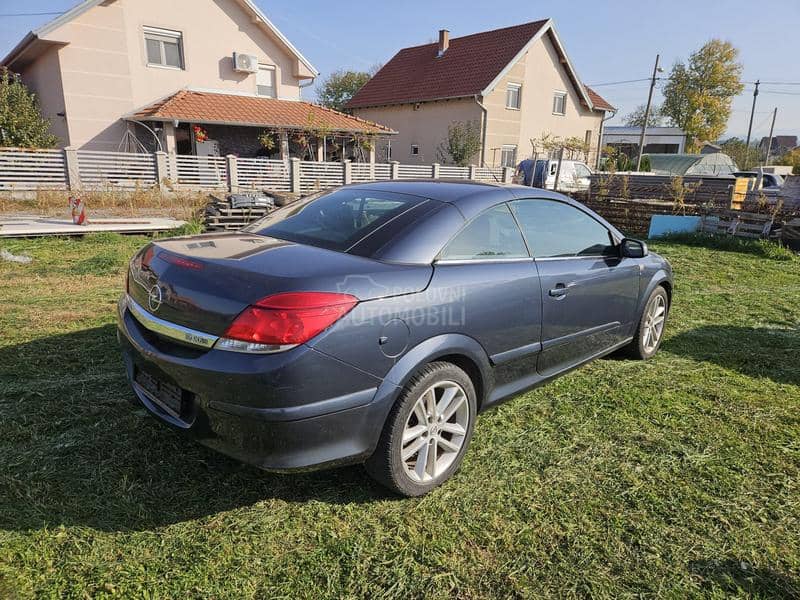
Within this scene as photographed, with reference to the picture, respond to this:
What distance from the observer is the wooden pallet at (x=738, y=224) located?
34.5 ft

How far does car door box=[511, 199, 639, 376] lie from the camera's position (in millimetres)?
3219

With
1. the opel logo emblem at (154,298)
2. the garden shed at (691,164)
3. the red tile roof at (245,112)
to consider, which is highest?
the red tile roof at (245,112)

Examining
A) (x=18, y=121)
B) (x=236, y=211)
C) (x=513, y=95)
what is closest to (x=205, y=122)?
(x=18, y=121)

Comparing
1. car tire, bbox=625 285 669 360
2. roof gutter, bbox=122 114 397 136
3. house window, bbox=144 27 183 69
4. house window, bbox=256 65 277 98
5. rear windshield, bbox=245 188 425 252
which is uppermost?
house window, bbox=144 27 183 69

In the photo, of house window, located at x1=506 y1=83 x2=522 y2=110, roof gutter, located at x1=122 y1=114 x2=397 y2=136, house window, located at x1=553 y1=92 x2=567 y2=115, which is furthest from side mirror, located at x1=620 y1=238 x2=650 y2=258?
house window, located at x1=553 y1=92 x2=567 y2=115

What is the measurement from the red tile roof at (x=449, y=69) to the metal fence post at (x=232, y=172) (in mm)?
13368

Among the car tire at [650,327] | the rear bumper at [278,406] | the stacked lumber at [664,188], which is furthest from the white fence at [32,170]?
the car tire at [650,327]

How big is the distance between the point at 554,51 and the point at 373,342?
3035 centimetres

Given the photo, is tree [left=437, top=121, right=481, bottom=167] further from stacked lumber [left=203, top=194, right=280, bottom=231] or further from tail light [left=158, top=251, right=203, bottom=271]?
tail light [left=158, top=251, right=203, bottom=271]

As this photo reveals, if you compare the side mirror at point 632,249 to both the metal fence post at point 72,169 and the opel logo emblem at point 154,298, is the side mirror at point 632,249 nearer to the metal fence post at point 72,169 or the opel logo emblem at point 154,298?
the opel logo emblem at point 154,298

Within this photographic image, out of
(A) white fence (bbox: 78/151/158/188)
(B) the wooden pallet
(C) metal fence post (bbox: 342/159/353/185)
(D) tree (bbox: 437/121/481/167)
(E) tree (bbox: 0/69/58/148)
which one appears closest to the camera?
(B) the wooden pallet

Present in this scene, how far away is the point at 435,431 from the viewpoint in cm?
262

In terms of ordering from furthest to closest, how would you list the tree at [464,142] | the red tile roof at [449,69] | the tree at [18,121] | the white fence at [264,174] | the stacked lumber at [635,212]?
the red tile roof at [449,69] < the tree at [464,142] < the white fence at [264,174] < the tree at [18,121] < the stacked lumber at [635,212]

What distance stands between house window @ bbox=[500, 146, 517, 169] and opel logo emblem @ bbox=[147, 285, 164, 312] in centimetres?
2655
